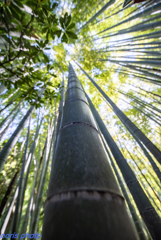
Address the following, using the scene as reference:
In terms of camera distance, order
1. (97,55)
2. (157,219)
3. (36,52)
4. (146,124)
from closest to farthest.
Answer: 1. (157,219)
2. (36,52)
3. (146,124)
4. (97,55)

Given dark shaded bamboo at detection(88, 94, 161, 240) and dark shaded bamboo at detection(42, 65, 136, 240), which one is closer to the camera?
dark shaded bamboo at detection(42, 65, 136, 240)

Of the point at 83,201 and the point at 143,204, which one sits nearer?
the point at 83,201

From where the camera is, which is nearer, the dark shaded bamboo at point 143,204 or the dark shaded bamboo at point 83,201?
the dark shaded bamboo at point 83,201

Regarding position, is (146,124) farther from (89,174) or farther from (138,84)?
(89,174)

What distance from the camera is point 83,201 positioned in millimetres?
414

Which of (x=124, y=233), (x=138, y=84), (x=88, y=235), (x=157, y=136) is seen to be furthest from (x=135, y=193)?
(x=138, y=84)

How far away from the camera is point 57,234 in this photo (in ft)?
1.18

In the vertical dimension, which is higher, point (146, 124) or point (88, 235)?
point (146, 124)

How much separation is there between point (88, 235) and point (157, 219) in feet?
2.48

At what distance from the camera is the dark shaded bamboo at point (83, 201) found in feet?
1.17

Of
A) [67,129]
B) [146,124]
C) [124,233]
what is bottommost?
[124,233]

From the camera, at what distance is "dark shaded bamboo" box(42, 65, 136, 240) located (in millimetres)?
358

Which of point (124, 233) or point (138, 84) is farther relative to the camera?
point (138, 84)

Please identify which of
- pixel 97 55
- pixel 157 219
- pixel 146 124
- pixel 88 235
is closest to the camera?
pixel 88 235
